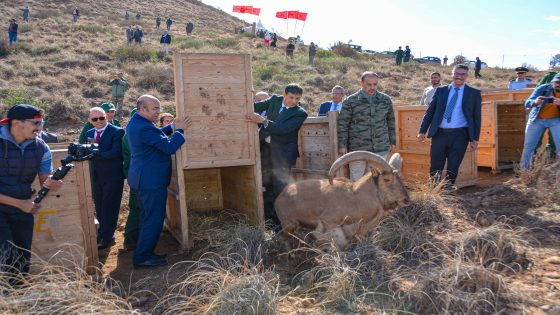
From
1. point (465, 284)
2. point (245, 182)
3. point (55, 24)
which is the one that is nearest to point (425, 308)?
point (465, 284)

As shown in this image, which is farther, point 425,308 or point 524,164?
point 524,164

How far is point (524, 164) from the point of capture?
8.31 meters

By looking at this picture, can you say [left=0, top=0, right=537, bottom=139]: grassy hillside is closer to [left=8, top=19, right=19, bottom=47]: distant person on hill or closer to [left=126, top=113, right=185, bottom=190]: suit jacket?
[left=8, top=19, right=19, bottom=47]: distant person on hill

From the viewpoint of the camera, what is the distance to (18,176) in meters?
4.52

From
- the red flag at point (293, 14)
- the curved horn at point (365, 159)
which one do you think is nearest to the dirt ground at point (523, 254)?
the curved horn at point (365, 159)

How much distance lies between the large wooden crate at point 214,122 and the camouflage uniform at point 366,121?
1382 millimetres

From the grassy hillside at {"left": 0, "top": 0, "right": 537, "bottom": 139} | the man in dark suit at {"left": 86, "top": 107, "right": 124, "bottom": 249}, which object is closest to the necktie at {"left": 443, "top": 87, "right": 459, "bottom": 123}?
the man in dark suit at {"left": 86, "top": 107, "right": 124, "bottom": 249}

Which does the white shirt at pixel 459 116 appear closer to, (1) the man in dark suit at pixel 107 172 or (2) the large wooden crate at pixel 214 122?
(2) the large wooden crate at pixel 214 122

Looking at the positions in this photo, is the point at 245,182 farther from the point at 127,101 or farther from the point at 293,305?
the point at 127,101

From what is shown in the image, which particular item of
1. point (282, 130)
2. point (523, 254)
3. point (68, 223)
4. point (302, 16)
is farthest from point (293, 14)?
point (523, 254)

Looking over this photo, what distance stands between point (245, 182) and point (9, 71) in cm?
2046

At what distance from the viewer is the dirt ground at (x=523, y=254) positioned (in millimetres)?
4336

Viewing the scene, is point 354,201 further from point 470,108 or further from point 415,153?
point 415,153

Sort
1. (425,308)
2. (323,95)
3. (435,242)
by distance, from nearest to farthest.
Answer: (425,308) → (435,242) → (323,95)
